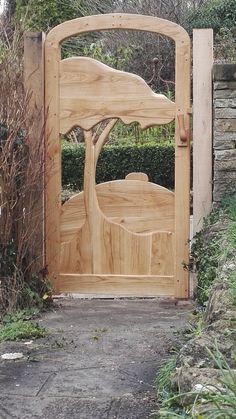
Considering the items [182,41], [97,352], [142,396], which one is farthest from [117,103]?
[142,396]

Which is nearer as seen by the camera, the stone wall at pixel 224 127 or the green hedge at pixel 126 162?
the stone wall at pixel 224 127

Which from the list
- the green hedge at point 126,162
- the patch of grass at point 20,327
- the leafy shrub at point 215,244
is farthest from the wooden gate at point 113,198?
the green hedge at point 126,162

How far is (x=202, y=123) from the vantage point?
5.59 metres

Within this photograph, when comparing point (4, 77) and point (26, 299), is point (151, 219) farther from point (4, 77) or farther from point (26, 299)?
point (4, 77)

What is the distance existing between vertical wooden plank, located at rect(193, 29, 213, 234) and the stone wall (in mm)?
88

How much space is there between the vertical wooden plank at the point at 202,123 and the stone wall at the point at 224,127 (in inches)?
3.5

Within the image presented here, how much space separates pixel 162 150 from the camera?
43.2 ft

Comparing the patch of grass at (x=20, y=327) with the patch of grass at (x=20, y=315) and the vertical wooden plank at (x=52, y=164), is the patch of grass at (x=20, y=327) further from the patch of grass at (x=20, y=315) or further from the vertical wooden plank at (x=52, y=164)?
the vertical wooden plank at (x=52, y=164)

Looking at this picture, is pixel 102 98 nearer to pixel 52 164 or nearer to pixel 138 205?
pixel 52 164

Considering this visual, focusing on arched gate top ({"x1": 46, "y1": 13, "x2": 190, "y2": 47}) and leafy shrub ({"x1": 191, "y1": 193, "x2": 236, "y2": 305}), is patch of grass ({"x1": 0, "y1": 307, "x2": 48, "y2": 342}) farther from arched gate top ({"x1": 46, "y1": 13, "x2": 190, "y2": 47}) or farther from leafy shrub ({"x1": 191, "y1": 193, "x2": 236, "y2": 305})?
arched gate top ({"x1": 46, "y1": 13, "x2": 190, "y2": 47})

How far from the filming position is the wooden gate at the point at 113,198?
5574 mm

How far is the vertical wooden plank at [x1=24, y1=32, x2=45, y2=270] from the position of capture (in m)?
5.44

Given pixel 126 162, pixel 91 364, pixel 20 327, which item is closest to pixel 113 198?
pixel 20 327

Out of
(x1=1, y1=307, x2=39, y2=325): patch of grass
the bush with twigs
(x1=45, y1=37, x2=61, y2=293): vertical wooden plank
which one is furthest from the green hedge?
(x1=1, y1=307, x2=39, y2=325): patch of grass
